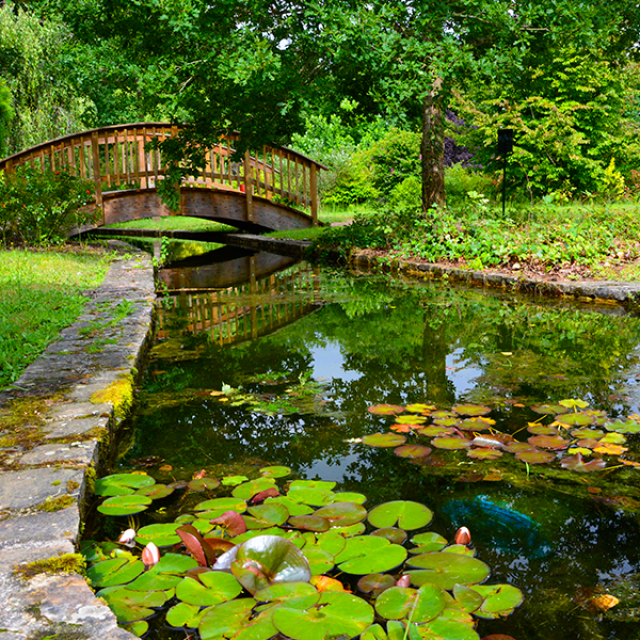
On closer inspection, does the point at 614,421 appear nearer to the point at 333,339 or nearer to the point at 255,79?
the point at 333,339

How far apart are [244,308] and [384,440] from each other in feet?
10.9

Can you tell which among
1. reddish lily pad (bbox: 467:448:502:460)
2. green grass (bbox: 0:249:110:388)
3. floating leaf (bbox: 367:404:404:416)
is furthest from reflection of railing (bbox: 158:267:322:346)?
reddish lily pad (bbox: 467:448:502:460)

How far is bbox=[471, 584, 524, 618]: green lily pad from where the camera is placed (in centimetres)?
151

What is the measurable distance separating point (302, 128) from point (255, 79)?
87.5 inches

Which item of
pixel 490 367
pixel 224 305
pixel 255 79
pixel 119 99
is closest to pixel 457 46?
pixel 255 79

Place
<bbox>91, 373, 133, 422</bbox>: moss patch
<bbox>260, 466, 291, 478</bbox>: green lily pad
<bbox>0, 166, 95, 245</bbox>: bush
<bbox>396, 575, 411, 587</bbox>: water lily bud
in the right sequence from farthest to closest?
<bbox>0, 166, 95, 245</bbox>: bush
<bbox>91, 373, 133, 422</bbox>: moss patch
<bbox>260, 466, 291, 478</bbox>: green lily pad
<bbox>396, 575, 411, 587</bbox>: water lily bud

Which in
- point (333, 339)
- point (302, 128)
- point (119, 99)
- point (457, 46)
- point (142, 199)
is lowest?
point (333, 339)

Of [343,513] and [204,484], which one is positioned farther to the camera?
[204,484]

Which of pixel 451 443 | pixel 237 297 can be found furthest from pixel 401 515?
pixel 237 297

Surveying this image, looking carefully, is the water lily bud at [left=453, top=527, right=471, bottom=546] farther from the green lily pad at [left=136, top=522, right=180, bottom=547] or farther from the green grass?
the green grass

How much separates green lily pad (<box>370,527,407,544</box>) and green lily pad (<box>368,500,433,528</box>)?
25 millimetres

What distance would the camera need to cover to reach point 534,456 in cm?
241

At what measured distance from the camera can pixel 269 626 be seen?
1405 millimetres

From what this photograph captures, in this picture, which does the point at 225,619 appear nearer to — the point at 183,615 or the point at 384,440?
the point at 183,615
